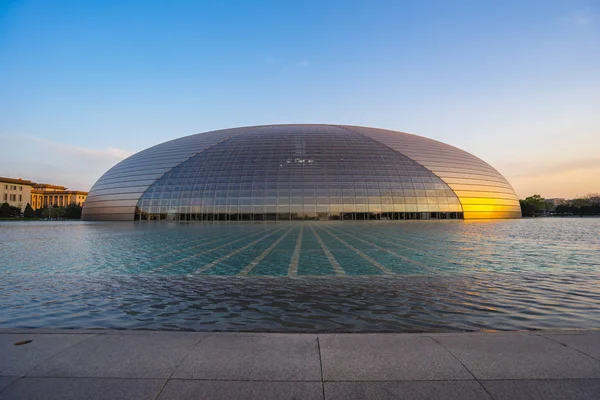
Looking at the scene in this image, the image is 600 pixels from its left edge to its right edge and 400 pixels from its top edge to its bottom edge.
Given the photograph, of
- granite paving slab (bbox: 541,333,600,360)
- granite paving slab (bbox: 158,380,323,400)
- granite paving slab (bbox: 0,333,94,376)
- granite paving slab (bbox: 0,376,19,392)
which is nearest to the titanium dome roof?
granite paving slab (bbox: 0,333,94,376)

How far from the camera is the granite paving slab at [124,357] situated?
412 centimetres

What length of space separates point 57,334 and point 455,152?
244ft

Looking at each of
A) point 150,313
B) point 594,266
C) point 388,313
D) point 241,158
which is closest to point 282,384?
point 388,313

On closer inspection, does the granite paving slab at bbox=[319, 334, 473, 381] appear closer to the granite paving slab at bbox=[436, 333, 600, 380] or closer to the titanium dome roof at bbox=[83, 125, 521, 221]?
the granite paving slab at bbox=[436, 333, 600, 380]

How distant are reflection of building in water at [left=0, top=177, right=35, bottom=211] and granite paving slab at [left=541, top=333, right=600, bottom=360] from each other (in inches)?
6981

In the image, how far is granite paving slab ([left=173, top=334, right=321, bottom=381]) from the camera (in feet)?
13.3

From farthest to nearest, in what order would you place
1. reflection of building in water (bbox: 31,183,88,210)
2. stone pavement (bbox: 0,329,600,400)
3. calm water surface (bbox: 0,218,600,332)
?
1. reflection of building in water (bbox: 31,183,88,210)
2. calm water surface (bbox: 0,218,600,332)
3. stone pavement (bbox: 0,329,600,400)

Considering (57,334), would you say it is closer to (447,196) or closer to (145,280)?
(145,280)

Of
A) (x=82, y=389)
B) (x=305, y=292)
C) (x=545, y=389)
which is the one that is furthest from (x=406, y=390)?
(x=305, y=292)

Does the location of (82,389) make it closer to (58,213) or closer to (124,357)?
(124,357)

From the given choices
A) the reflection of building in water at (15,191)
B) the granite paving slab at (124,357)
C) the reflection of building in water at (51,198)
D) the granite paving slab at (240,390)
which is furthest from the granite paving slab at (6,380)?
the reflection of building in water at (51,198)

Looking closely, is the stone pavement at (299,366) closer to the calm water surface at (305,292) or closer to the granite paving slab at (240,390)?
the granite paving slab at (240,390)

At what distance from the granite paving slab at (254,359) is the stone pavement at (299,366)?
0.01 meters

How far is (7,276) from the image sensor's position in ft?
36.7
